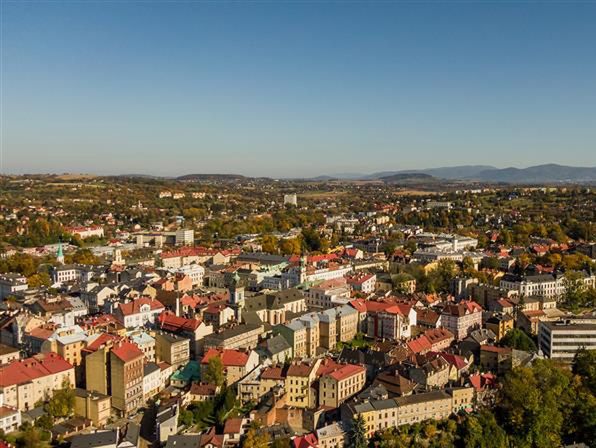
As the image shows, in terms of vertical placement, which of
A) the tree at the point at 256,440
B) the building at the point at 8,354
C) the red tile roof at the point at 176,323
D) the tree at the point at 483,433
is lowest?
the tree at the point at 483,433

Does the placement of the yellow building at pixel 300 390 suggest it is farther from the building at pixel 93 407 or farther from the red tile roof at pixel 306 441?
the building at pixel 93 407

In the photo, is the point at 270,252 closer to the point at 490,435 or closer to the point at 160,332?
the point at 160,332

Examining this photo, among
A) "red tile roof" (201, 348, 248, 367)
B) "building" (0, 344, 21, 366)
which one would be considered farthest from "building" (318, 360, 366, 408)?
"building" (0, 344, 21, 366)

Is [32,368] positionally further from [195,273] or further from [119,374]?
[195,273]

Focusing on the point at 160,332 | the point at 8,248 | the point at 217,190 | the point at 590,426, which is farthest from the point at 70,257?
the point at 217,190

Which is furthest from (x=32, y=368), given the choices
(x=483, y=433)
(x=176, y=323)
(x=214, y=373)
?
(x=483, y=433)

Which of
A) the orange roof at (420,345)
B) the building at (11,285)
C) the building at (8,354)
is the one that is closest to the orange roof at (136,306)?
the building at (8,354)
